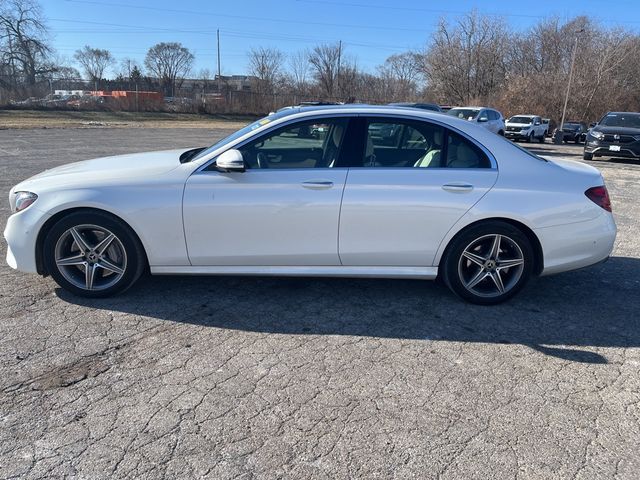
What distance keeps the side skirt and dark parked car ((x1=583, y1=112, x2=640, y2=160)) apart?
15.5 meters

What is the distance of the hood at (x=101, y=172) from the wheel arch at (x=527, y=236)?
93.3 inches

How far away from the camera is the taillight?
4.05 meters

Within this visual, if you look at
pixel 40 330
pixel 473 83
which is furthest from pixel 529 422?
pixel 473 83

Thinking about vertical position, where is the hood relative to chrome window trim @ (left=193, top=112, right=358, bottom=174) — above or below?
below

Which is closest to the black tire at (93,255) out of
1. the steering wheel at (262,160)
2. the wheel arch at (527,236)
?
the steering wheel at (262,160)

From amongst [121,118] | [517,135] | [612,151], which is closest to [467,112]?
[612,151]

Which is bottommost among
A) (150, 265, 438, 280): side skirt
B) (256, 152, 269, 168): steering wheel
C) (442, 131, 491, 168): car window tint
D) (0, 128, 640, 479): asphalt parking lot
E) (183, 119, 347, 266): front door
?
(0, 128, 640, 479): asphalt parking lot

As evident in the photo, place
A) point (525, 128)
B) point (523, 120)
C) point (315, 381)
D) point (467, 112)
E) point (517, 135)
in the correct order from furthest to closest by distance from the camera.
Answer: point (523, 120) → point (517, 135) → point (525, 128) → point (467, 112) → point (315, 381)

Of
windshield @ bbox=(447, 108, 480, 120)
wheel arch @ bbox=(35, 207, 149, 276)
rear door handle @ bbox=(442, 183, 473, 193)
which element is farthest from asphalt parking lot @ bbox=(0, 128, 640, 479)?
windshield @ bbox=(447, 108, 480, 120)

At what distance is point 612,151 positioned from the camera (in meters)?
16.4

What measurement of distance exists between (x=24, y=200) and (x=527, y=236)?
13.6 feet

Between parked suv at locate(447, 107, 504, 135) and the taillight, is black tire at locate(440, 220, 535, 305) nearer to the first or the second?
the taillight

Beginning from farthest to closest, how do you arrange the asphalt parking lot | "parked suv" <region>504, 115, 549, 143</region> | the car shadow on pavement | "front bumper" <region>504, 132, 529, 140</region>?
1. "front bumper" <region>504, 132, 529, 140</region>
2. "parked suv" <region>504, 115, 549, 143</region>
3. the car shadow on pavement
4. the asphalt parking lot

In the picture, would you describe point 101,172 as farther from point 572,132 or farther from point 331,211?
point 572,132
